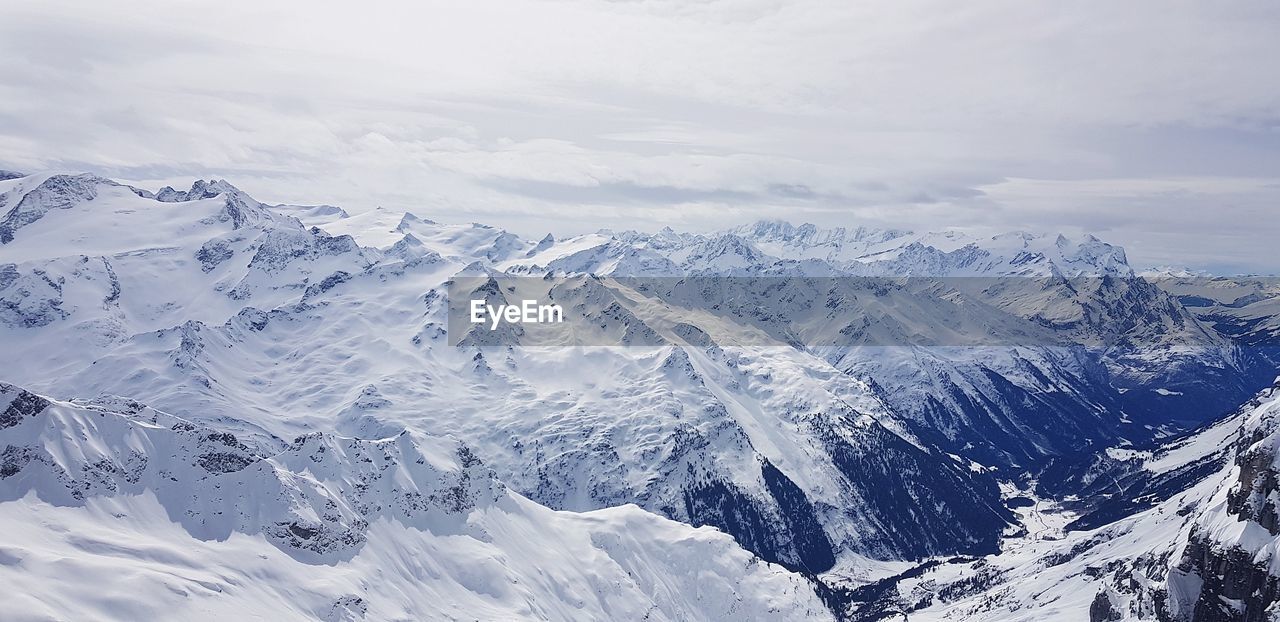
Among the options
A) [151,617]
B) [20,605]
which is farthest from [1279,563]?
[20,605]

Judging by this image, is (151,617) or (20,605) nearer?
(20,605)

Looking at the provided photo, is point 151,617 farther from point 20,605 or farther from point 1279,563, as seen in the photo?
point 1279,563

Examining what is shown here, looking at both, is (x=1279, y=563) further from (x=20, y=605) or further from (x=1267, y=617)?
(x=20, y=605)

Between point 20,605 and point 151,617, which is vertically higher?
point 20,605

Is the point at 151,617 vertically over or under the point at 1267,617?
under

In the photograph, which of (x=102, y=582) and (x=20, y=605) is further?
(x=102, y=582)

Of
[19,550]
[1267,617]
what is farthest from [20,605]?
[1267,617]

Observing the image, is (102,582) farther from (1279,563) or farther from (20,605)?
(1279,563)

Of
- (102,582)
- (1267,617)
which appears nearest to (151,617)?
(102,582)
